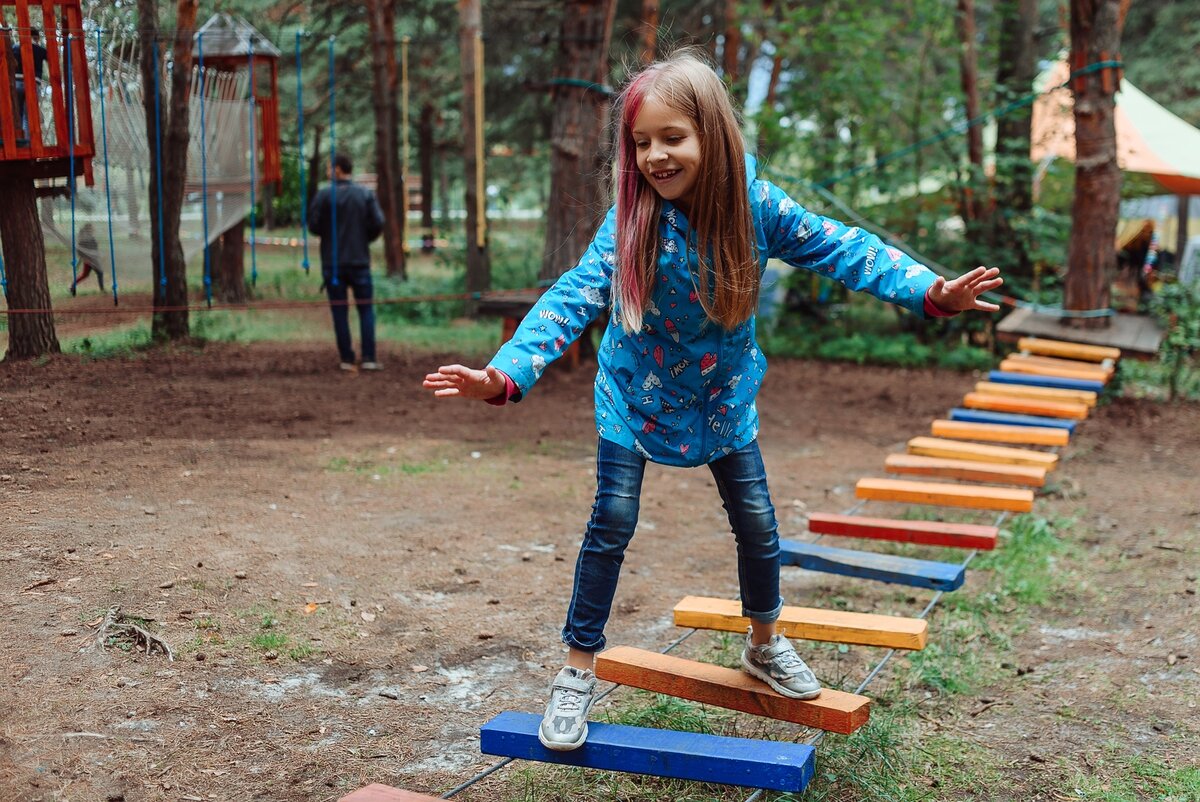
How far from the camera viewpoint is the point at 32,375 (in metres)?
3.79

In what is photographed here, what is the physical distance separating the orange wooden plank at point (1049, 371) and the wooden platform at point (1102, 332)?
0.52 metres

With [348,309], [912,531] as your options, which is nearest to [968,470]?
[912,531]

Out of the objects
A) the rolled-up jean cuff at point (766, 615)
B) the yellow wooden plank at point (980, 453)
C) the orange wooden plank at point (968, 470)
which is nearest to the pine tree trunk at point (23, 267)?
the rolled-up jean cuff at point (766, 615)

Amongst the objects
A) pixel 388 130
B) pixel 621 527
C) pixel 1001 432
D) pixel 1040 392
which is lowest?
pixel 1001 432

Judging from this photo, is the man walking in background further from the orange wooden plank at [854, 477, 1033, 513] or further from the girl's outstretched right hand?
the girl's outstretched right hand

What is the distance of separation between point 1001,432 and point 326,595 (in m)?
4.10

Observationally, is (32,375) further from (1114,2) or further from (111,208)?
(1114,2)

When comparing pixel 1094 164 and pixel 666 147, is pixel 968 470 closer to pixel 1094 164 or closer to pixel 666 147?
pixel 666 147

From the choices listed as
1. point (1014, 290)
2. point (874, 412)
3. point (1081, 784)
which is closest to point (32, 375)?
point (1081, 784)

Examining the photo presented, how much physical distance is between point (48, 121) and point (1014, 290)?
9.63 m

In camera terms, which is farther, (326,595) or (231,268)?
(231,268)

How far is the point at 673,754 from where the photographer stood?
2840mm

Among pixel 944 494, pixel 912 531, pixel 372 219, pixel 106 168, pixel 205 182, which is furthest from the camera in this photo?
pixel 372 219

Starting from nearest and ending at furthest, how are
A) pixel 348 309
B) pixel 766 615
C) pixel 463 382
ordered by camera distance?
pixel 463 382, pixel 766 615, pixel 348 309
